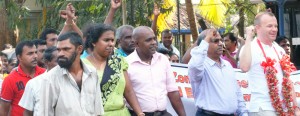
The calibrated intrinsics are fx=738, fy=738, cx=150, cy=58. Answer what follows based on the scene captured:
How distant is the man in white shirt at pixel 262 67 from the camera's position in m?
7.66

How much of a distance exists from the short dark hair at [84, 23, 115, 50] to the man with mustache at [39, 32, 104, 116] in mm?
682

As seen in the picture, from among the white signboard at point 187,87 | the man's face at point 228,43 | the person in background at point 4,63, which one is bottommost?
the white signboard at point 187,87

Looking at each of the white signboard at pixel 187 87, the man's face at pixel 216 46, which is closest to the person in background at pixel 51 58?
the man's face at pixel 216 46

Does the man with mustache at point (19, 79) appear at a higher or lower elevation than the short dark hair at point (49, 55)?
lower

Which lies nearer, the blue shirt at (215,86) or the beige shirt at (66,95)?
the beige shirt at (66,95)

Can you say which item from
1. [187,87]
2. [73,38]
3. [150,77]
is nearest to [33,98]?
[73,38]

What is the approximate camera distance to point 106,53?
749cm

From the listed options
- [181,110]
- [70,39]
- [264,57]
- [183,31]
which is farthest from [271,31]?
[183,31]

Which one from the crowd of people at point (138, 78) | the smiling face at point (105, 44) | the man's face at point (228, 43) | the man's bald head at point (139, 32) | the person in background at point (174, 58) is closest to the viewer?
the crowd of people at point (138, 78)

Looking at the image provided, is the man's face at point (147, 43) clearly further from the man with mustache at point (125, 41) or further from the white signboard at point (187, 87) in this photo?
the white signboard at point (187, 87)

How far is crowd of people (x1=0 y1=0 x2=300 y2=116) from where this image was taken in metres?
6.59

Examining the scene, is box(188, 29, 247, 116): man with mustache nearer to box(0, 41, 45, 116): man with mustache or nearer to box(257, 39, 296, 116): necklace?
box(257, 39, 296, 116): necklace

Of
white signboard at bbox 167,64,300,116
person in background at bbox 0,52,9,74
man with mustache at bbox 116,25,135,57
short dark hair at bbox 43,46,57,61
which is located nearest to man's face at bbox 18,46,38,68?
short dark hair at bbox 43,46,57,61

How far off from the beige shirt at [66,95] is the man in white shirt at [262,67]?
6.12ft
